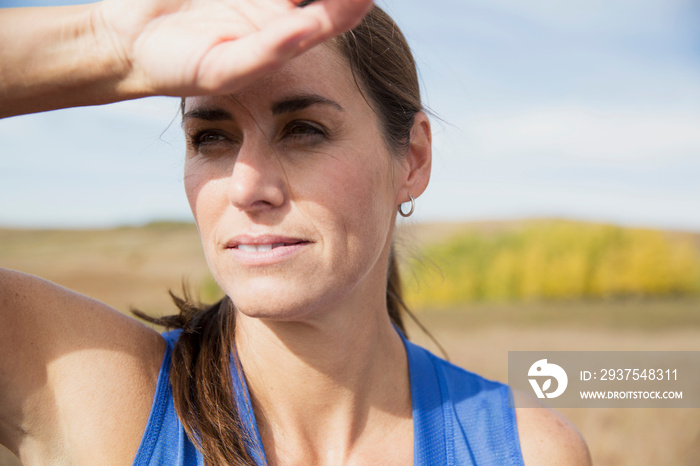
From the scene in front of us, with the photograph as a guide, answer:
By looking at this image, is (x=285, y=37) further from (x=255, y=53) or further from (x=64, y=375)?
(x=64, y=375)

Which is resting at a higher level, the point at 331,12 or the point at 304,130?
the point at 331,12

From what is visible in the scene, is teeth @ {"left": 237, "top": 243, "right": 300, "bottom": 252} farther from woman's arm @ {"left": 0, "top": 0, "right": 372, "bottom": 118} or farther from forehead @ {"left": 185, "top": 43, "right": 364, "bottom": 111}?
woman's arm @ {"left": 0, "top": 0, "right": 372, "bottom": 118}

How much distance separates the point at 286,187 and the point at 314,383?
90 cm

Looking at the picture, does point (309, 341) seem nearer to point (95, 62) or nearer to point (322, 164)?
point (322, 164)

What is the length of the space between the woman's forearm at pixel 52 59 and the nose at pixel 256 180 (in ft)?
1.28

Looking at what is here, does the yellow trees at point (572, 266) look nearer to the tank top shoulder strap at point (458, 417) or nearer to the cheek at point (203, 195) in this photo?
the tank top shoulder strap at point (458, 417)

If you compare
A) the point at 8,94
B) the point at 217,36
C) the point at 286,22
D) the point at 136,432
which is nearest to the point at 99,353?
the point at 136,432

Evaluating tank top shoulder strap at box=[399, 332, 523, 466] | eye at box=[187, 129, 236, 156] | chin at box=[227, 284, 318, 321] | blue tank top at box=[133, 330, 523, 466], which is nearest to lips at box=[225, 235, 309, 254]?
chin at box=[227, 284, 318, 321]

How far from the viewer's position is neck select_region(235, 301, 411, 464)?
2.36 metres

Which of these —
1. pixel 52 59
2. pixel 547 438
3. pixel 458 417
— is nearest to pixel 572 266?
pixel 547 438

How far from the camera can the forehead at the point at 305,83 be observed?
6.44 feet

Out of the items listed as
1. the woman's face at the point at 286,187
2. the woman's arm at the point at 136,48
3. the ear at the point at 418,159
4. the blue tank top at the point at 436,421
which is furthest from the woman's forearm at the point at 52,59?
the ear at the point at 418,159

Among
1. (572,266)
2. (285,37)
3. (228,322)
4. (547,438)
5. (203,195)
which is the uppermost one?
(285,37)

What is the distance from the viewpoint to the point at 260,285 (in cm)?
195
